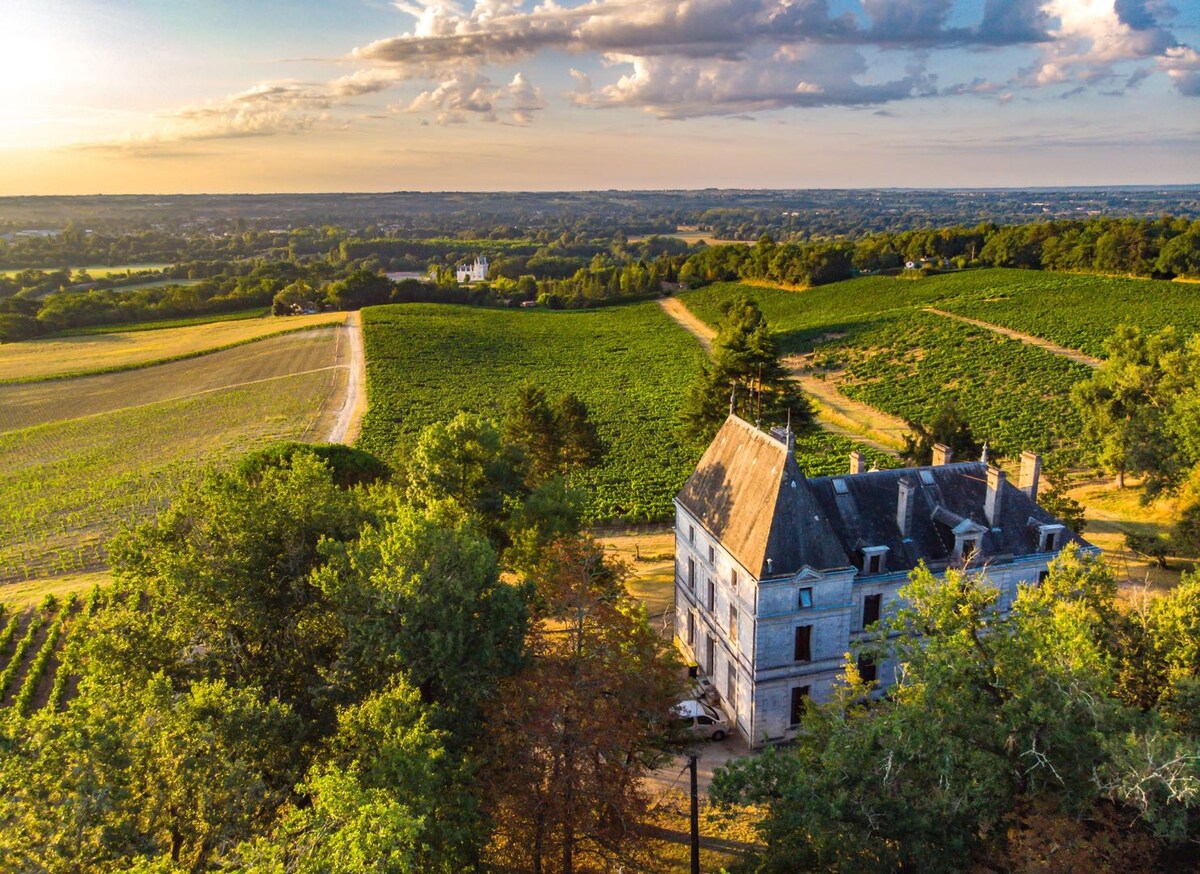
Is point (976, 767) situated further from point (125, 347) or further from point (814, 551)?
point (125, 347)

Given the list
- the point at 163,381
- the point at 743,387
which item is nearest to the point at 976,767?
the point at 743,387

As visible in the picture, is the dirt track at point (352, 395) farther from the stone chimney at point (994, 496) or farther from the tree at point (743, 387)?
the stone chimney at point (994, 496)

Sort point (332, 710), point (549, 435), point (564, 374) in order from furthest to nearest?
point (564, 374)
point (549, 435)
point (332, 710)

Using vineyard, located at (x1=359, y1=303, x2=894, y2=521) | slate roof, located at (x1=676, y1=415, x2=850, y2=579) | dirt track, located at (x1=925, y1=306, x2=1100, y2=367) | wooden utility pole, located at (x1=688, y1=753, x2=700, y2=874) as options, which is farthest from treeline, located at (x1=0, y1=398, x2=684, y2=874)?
dirt track, located at (x1=925, y1=306, x2=1100, y2=367)

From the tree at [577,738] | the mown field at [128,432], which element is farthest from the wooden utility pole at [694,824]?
the mown field at [128,432]

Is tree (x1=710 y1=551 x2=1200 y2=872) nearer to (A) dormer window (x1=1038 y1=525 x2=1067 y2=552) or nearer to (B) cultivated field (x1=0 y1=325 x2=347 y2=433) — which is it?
(A) dormer window (x1=1038 y1=525 x2=1067 y2=552)
